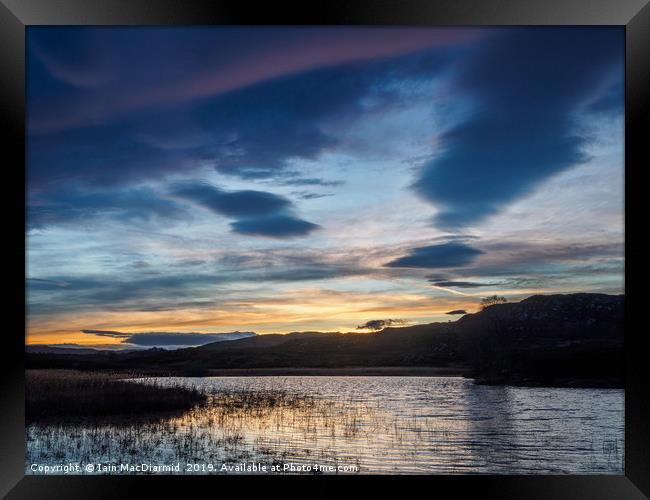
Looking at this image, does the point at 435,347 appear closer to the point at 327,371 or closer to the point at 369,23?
the point at 327,371

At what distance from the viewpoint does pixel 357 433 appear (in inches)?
398

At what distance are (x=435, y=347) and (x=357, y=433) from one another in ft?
9.53

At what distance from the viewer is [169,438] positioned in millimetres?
8992

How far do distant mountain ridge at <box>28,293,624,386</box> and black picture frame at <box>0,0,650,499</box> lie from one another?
308 cm

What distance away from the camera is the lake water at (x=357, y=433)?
8.55 meters

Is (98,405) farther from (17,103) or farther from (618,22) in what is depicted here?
(618,22)

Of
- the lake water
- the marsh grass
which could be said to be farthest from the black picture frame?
the marsh grass

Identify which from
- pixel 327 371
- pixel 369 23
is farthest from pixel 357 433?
pixel 369 23

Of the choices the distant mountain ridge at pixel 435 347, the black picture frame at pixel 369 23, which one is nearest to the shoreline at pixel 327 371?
the distant mountain ridge at pixel 435 347

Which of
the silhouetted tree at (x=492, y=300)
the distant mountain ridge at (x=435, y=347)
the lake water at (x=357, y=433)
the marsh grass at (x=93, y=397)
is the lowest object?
the lake water at (x=357, y=433)

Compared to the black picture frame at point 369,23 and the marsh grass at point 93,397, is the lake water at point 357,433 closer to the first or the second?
the marsh grass at point 93,397

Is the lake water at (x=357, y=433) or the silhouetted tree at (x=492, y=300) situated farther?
the silhouetted tree at (x=492, y=300)

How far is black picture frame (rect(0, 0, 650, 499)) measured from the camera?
577 cm

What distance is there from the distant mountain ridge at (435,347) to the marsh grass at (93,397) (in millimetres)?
270
